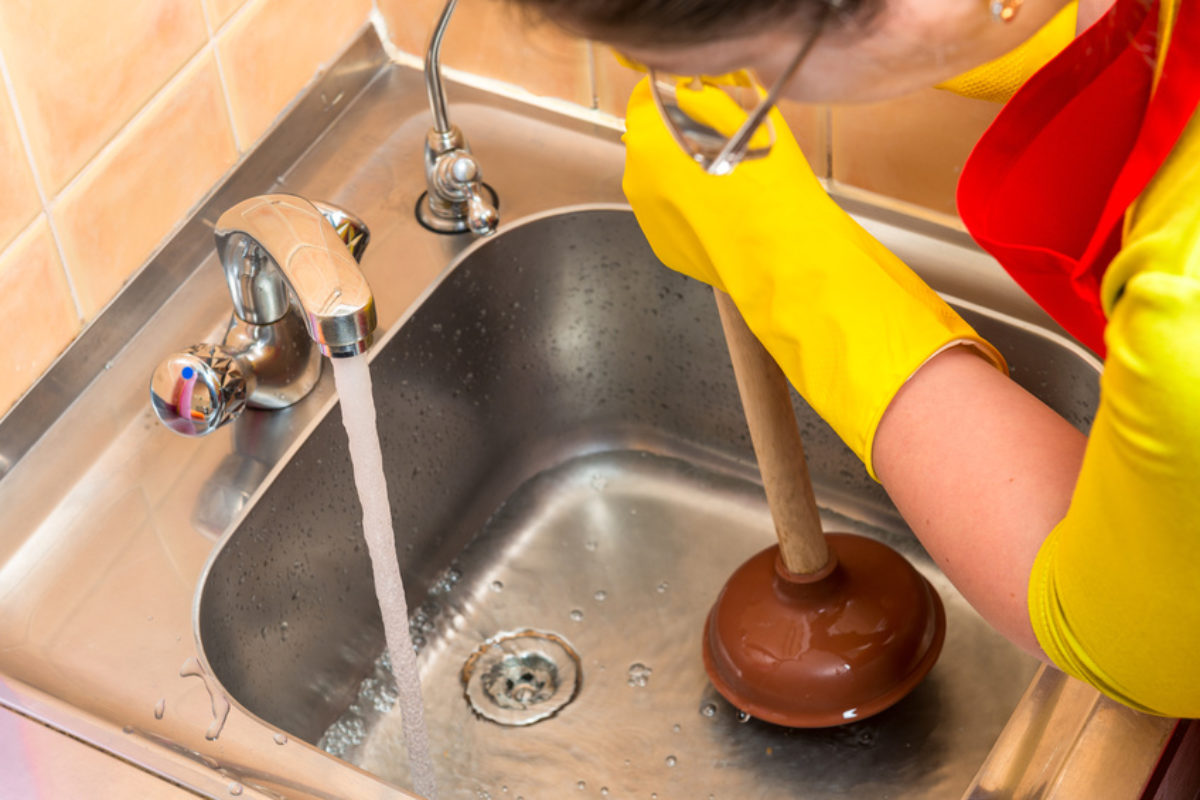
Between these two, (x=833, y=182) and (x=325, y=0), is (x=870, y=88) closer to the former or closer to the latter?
(x=833, y=182)

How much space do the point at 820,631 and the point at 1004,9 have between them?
454 mm

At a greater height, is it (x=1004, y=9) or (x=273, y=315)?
(x=1004, y=9)

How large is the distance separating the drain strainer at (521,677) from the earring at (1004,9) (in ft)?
2.01

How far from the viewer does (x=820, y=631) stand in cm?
85

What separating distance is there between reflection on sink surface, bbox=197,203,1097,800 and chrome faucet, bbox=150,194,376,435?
0.05 metres

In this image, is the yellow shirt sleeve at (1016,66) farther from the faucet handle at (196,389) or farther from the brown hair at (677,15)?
the faucet handle at (196,389)

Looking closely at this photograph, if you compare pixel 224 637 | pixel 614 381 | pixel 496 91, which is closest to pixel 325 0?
pixel 496 91

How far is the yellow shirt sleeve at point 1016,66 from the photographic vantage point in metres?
0.78

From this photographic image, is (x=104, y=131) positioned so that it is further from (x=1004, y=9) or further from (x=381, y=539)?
(x=1004, y=9)

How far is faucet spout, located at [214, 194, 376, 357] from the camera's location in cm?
66

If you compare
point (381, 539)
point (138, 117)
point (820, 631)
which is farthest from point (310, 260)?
point (820, 631)

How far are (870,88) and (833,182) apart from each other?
494mm

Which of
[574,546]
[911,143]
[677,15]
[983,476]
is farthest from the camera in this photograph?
[574,546]

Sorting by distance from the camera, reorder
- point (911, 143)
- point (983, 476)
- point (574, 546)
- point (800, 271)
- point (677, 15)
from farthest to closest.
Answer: point (574, 546)
point (911, 143)
point (800, 271)
point (983, 476)
point (677, 15)
